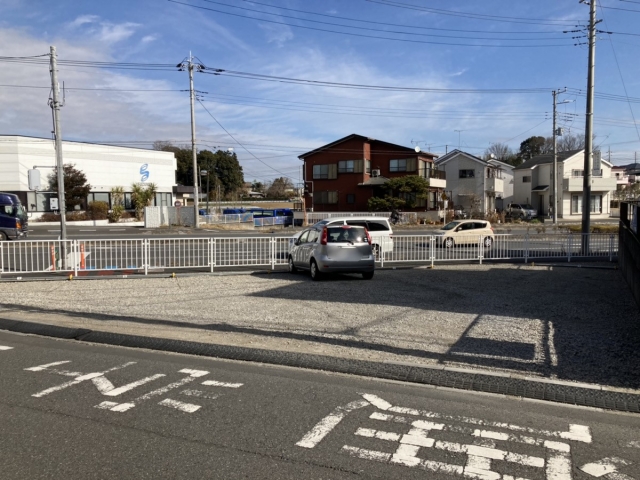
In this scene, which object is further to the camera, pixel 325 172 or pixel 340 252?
pixel 325 172

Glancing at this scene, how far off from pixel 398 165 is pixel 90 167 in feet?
109

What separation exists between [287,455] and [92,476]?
1.47 m

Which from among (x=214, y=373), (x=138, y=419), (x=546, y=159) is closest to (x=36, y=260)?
(x=214, y=373)

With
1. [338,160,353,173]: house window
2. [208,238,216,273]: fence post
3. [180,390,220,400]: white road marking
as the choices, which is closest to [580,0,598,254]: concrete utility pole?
[208,238,216,273]: fence post

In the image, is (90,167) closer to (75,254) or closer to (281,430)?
(75,254)

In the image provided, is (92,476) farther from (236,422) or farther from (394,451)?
(394,451)

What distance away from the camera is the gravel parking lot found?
743 cm

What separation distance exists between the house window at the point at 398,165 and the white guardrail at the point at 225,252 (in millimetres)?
34169

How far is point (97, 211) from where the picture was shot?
51.4 meters

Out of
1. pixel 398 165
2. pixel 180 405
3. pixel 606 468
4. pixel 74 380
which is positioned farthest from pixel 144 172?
pixel 606 468

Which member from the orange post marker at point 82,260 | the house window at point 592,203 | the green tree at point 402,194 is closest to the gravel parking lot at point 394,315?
the orange post marker at point 82,260

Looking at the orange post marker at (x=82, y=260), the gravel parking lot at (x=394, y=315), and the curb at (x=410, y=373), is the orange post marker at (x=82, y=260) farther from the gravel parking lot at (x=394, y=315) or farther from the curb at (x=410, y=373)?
the curb at (x=410, y=373)

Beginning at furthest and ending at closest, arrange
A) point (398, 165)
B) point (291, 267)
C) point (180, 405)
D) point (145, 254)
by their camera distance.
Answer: point (398, 165) < point (291, 267) < point (145, 254) < point (180, 405)

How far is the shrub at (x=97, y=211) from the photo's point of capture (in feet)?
168
